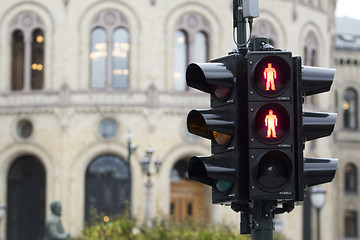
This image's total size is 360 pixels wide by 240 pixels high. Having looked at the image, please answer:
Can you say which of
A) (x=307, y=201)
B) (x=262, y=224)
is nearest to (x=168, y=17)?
(x=307, y=201)

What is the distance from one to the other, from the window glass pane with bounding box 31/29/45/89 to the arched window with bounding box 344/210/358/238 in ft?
84.2

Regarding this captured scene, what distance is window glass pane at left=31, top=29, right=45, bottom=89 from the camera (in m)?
46.5

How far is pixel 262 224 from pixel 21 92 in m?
39.5

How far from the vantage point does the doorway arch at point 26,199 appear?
46125 mm

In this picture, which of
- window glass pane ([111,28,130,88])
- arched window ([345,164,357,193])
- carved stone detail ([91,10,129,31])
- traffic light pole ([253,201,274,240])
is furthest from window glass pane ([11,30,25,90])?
traffic light pole ([253,201,274,240])

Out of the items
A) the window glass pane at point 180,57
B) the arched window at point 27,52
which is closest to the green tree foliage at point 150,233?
the window glass pane at point 180,57

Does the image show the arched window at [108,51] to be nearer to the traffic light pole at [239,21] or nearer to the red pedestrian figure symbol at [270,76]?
the traffic light pole at [239,21]

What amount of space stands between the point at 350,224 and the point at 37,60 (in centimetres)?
2659

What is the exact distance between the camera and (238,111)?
7.24 meters

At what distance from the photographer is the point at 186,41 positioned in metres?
47.0

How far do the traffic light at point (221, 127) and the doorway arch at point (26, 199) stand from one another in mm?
39295

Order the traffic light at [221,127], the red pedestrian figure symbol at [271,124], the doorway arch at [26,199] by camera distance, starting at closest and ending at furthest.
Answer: the red pedestrian figure symbol at [271,124] < the traffic light at [221,127] < the doorway arch at [26,199]

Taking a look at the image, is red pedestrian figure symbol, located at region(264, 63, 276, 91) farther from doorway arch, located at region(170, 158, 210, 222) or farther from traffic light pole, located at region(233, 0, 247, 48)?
doorway arch, located at region(170, 158, 210, 222)

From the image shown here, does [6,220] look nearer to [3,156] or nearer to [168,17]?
[3,156]
